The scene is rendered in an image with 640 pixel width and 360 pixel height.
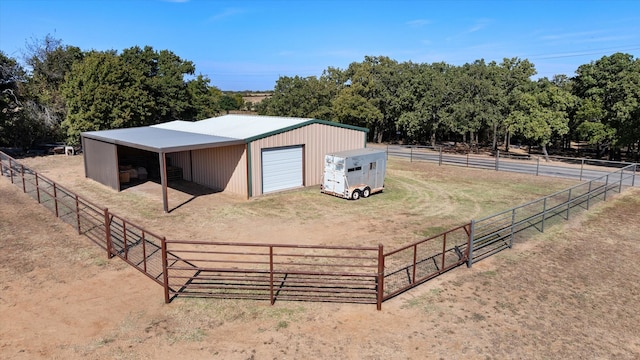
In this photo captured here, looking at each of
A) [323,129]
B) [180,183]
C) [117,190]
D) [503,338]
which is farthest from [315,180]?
[503,338]

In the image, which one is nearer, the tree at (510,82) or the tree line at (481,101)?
the tree line at (481,101)

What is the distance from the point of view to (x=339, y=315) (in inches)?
346

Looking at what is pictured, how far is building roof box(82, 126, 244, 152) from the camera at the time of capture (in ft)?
55.6

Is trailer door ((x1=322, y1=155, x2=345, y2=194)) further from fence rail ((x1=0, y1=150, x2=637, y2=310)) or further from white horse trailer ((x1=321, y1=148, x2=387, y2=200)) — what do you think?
fence rail ((x1=0, y1=150, x2=637, y2=310))

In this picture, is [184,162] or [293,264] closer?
[293,264]

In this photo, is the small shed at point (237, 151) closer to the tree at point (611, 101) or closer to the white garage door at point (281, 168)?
the white garage door at point (281, 168)

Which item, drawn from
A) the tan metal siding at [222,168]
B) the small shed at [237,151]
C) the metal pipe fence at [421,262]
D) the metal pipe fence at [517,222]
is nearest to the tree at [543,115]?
the metal pipe fence at [517,222]

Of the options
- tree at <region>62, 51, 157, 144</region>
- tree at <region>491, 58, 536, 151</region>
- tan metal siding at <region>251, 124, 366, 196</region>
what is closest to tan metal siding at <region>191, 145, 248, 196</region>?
tan metal siding at <region>251, 124, 366, 196</region>

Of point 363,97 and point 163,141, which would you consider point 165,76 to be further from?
point 163,141

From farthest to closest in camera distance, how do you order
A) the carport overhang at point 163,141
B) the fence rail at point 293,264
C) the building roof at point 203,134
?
the building roof at point 203,134 → the carport overhang at point 163,141 → the fence rail at point 293,264

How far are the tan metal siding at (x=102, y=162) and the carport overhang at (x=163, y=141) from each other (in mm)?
348

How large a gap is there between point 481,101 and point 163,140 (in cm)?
2898

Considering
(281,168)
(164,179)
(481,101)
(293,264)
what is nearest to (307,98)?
(481,101)

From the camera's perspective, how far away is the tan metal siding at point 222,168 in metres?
19.0
